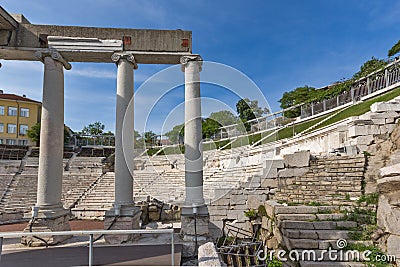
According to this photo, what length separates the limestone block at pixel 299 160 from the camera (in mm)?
9494

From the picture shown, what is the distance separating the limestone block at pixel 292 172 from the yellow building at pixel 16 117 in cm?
4519

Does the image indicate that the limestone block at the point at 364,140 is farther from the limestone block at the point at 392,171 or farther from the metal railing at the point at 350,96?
the metal railing at the point at 350,96

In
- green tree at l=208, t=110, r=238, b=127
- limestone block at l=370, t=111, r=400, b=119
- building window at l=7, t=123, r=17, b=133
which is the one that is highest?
building window at l=7, t=123, r=17, b=133

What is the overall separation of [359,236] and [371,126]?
5167 mm

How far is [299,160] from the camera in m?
9.62

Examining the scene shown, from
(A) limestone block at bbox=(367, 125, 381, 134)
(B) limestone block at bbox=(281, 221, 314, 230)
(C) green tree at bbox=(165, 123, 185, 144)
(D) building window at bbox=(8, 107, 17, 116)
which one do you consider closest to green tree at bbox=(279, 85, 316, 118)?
(A) limestone block at bbox=(367, 125, 381, 134)

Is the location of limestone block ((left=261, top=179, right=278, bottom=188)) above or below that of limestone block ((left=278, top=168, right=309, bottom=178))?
below

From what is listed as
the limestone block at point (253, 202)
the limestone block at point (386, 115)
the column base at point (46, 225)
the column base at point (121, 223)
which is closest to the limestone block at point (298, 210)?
the limestone block at point (253, 202)

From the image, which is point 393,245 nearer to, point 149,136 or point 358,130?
point 358,130

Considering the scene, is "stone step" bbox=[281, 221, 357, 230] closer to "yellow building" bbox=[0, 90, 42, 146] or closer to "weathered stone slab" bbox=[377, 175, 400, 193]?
"weathered stone slab" bbox=[377, 175, 400, 193]

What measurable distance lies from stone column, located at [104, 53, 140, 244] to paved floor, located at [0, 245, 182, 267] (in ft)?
2.65

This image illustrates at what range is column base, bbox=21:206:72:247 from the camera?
6.89 m

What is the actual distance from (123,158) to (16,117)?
4676cm

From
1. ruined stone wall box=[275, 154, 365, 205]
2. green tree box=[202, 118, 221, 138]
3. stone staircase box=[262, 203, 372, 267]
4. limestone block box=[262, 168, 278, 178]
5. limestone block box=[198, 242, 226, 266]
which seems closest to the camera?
limestone block box=[198, 242, 226, 266]
